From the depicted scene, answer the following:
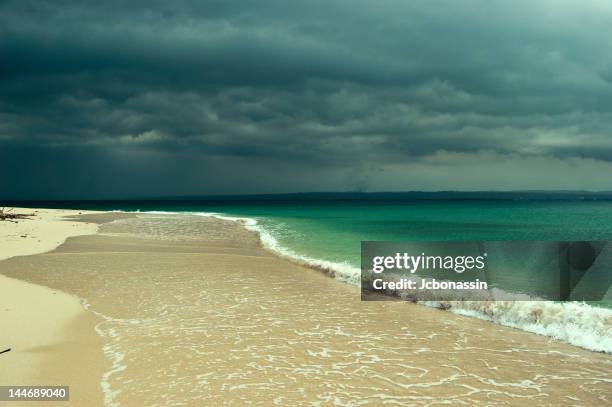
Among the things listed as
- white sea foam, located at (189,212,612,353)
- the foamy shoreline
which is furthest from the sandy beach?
white sea foam, located at (189,212,612,353)

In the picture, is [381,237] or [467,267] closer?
[467,267]

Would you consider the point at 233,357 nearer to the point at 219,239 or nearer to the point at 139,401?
the point at 139,401

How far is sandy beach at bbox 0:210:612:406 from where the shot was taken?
6.58 m

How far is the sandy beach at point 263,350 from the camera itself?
6582 millimetres

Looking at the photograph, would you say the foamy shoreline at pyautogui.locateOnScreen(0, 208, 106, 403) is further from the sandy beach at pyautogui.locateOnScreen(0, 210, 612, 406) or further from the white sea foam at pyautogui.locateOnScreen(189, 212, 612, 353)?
the white sea foam at pyautogui.locateOnScreen(189, 212, 612, 353)

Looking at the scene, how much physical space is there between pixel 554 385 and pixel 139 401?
6.58m

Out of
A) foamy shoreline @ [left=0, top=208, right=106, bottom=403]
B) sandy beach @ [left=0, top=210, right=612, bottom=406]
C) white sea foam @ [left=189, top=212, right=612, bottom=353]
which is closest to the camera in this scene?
sandy beach @ [left=0, top=210, right=612, bottom=406]

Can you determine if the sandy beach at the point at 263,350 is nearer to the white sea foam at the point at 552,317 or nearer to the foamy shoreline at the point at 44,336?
the foamy shoreline at the point at 44,336

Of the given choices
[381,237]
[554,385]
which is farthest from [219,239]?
[554,385]

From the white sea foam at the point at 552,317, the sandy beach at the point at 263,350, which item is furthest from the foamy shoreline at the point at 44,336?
the white sea foam at the point at 552,317

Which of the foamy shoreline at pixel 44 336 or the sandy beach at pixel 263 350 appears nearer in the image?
the sandy beach at pixel 263 350

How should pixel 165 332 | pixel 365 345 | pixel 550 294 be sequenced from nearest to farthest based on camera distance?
pixel 365 345, pixel 165 332, pixel 550 294

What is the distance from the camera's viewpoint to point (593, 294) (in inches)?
524

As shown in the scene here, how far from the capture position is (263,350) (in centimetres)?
837
